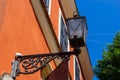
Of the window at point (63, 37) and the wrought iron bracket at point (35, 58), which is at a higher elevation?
the wrought iron bracket at point (35, 58)

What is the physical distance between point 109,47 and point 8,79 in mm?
10964

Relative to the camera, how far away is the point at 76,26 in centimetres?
561

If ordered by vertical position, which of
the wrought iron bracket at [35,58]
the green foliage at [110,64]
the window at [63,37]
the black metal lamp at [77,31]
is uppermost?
the black metal lamp at [77,31]

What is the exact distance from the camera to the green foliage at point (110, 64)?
1433cm

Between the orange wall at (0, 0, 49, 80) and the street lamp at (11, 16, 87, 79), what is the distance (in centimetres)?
19

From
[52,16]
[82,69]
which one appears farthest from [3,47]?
[82,69]

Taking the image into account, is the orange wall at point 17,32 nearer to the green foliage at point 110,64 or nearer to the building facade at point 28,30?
the building facade at point 28,30

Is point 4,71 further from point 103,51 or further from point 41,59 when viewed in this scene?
point 103,51

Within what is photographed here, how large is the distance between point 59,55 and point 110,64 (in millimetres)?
9446

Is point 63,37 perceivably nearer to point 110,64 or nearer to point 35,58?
point 110,64

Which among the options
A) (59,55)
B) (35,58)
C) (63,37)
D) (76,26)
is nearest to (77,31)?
(76,26)

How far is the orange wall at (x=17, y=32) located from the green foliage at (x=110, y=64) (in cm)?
718

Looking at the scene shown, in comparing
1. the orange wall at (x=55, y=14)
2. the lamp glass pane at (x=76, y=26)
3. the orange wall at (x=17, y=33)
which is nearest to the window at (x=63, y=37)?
the orange wall at (x=55, y=14)

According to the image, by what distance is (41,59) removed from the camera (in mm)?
5746
